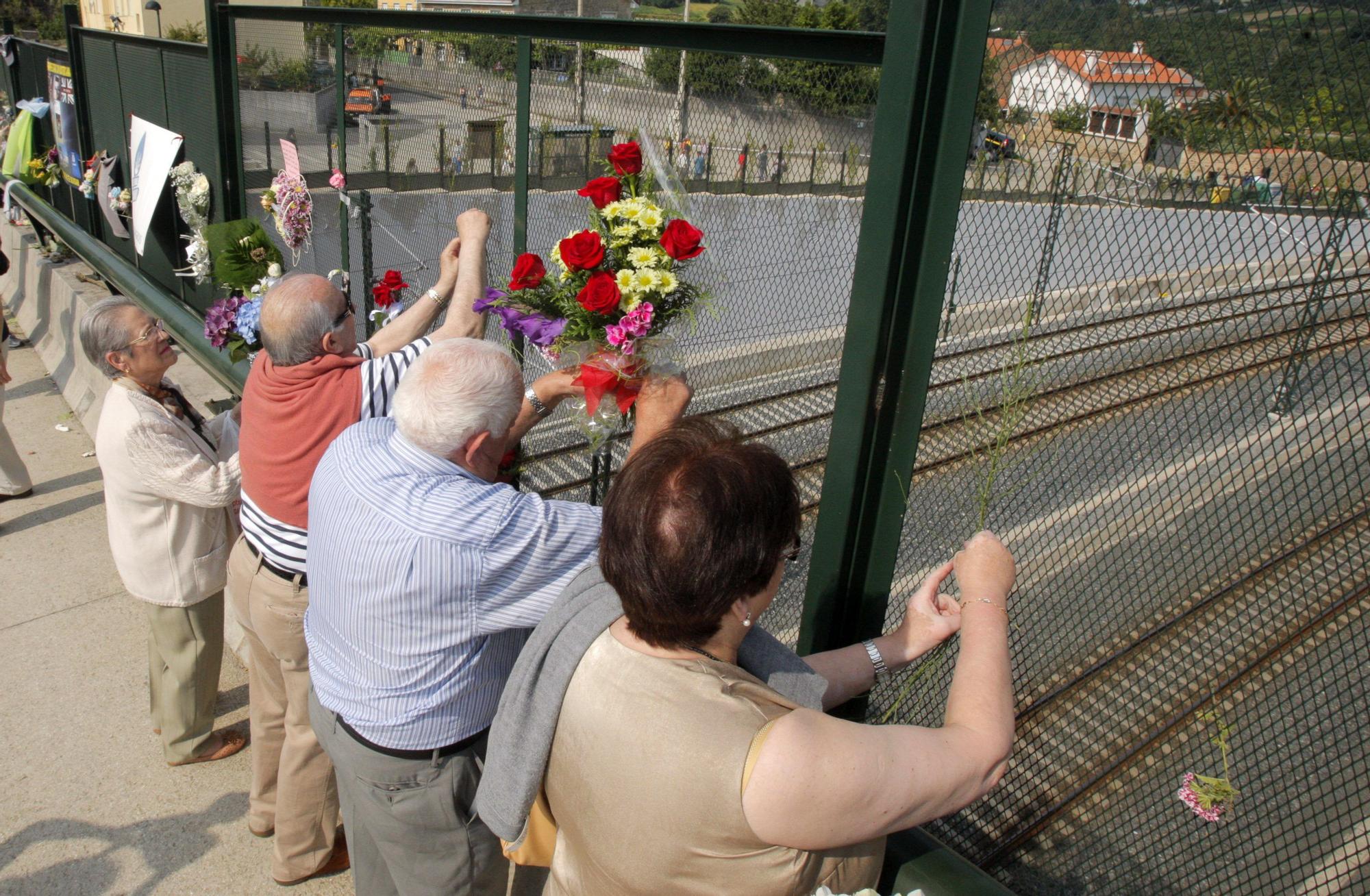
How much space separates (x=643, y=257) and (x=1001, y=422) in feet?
2.89

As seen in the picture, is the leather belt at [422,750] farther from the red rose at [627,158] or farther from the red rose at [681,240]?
the red rose at [627,158]

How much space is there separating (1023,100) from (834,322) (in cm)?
83

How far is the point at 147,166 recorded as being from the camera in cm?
653

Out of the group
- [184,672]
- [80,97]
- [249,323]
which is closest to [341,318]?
[249,323]

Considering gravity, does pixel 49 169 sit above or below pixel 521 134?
below

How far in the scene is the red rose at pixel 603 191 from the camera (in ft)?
7.80

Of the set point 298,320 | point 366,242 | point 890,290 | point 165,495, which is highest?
point 890,290

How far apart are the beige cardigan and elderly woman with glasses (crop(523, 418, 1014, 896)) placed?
2427mm

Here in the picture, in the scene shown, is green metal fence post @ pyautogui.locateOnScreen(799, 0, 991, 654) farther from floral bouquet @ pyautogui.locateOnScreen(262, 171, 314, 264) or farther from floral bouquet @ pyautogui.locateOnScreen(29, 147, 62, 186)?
floral bouquet @ pyautogui.locateOnScreen(29, 147, 62, 186)

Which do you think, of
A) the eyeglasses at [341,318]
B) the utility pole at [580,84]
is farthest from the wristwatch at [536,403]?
the utility pole at [580,84]

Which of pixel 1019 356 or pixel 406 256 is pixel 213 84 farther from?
pixel 1019 356

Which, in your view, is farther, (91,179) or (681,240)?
(91,179)

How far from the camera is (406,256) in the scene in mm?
4305

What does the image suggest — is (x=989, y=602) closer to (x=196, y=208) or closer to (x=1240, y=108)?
(x=1240, y=108)
